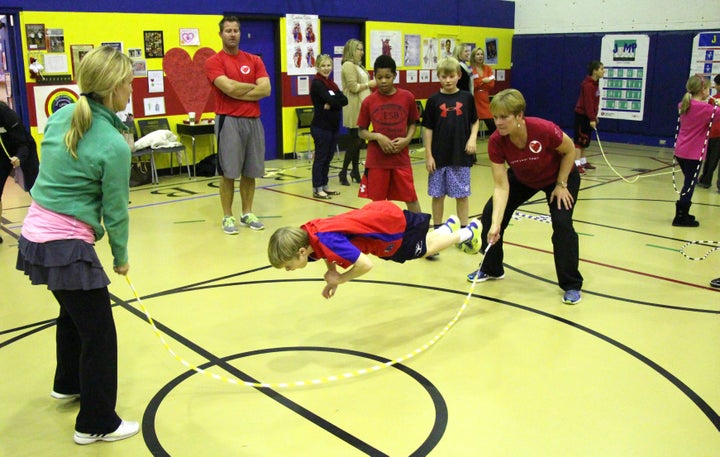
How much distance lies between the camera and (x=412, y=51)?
44.7ft

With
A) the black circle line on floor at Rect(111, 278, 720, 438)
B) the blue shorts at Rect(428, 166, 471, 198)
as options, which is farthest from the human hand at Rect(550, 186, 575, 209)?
the blue shorts at Rect(428, 166, 471, 198)

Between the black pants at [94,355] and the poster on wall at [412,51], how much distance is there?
37.6 ft

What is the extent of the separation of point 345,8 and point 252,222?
680cm

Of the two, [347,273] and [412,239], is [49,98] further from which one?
[347,273]

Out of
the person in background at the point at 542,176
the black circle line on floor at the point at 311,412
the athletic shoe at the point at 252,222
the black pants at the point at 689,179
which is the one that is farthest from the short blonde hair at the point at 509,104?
the black pants at the point at 689,179

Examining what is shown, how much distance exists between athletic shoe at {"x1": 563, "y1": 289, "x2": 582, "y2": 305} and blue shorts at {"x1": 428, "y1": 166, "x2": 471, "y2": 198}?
4.63ft

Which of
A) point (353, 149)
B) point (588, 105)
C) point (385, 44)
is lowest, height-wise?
point (353, 149)

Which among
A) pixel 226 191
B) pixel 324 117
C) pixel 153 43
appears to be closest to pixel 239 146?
pixel 226 191

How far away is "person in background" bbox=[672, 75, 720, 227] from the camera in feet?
22.6

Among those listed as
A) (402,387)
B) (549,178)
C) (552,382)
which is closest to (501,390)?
(552,382)

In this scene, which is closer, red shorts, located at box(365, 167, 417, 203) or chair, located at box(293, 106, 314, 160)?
red shorts, located at box(365, 167, 417, 203)

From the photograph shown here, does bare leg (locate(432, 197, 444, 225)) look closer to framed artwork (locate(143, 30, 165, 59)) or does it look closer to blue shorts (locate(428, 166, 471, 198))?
blue shorts (locate(428, 166, 471, 198))

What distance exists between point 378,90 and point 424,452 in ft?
11.5

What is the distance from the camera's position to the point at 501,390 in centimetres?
343
